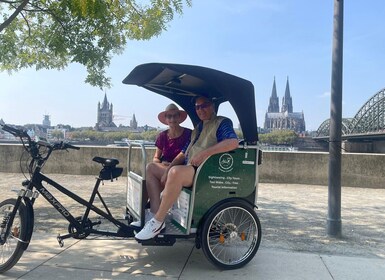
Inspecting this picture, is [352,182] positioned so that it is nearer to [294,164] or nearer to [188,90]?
[294,164]

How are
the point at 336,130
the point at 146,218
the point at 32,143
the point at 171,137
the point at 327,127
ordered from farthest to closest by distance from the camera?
1. the point at 327,127
2. the point at 336,130
3. the point at 171,137
4. the point at 146,218
5. the point at 32,143

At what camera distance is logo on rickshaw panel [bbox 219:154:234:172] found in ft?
13.3

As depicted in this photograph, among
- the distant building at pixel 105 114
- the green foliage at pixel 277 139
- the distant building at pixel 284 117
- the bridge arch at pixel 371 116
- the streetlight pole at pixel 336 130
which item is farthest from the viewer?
the distant building at pixel 284 117

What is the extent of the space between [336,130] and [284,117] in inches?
5808

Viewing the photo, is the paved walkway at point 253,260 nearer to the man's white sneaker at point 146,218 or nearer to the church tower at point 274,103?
the man's white sneaker at point 146,218

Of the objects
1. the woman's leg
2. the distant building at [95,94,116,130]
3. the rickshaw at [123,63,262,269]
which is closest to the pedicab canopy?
the rickshaw at [123,63,262,269]

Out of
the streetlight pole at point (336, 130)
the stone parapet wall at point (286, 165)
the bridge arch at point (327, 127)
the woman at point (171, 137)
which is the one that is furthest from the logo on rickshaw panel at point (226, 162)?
the bridge arch at point (327, 127)

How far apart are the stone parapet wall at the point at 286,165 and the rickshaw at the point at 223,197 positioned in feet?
22.4

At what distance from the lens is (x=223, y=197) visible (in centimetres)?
411

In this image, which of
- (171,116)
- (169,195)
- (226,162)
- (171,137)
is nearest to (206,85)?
(171,116)

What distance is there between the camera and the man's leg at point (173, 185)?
12.8 feet

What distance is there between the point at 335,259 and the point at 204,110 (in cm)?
224

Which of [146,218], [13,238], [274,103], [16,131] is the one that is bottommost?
[13,238]

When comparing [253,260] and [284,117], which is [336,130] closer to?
[253,260]
